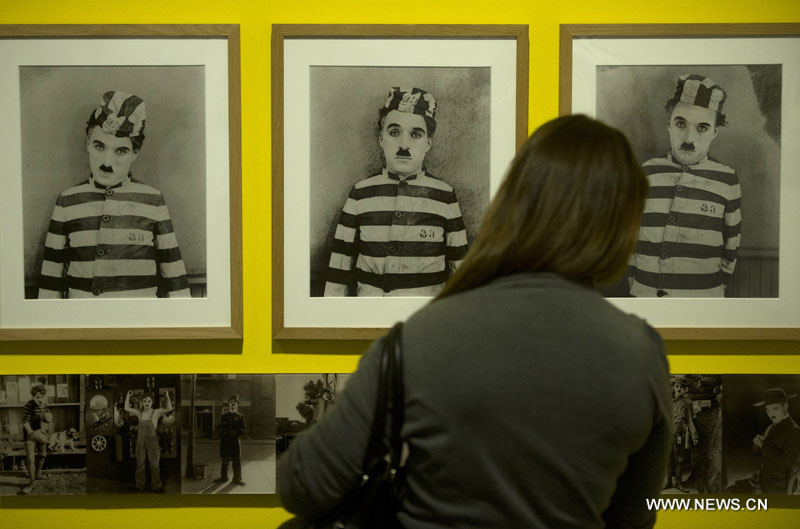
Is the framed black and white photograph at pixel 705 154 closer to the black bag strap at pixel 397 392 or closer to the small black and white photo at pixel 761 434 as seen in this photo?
the small black and white photo at pixel 761 434

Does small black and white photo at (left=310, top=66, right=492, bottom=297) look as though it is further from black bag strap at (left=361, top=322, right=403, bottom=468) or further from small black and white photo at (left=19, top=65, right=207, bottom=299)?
black bag strap at (left=361, top=322, right=403, bottom=468)

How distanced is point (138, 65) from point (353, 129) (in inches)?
22.6

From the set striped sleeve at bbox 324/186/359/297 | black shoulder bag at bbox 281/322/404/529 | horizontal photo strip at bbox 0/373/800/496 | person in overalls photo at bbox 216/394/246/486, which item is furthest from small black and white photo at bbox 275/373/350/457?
black shoulder bag at bbox 281/322/404/529

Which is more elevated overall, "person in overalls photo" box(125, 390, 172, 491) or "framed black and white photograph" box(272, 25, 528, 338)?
"framed black and white photograph" box(272, 25, 528, 338)

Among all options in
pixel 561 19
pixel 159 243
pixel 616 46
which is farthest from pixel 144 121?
pixel 616 46

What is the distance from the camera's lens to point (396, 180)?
5.20 ft

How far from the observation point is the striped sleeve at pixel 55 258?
1.58 m

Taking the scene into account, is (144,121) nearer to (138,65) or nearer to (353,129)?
(138,65)

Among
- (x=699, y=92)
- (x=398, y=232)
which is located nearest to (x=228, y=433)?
(x=398, y=232)

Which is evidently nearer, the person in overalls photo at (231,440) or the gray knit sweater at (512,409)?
the gray knit sweater at (512,409)

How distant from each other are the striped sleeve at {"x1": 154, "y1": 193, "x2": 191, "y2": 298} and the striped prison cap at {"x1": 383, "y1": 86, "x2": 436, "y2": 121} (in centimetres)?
65

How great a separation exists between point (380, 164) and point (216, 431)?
832 mm

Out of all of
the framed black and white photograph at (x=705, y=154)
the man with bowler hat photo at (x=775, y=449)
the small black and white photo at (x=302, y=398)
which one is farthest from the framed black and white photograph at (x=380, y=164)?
the man with bowler hat photo at (x=775, y=449)

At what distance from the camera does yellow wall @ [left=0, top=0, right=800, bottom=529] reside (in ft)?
5.20
